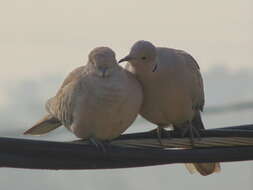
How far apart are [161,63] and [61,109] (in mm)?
817

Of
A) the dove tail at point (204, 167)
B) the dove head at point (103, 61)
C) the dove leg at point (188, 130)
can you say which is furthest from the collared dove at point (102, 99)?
the dove tail at point (204, 167)

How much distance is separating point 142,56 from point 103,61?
1.69 feet

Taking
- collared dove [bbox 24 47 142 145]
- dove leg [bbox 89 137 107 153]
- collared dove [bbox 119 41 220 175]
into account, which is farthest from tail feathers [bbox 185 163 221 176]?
dove leg [bbox 89 137 107 153]

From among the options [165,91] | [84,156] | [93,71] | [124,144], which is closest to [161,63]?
[165,91]

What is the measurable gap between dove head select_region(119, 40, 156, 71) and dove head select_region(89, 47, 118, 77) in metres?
0.41

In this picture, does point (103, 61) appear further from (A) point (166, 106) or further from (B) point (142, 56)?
(A) point (166, 106)

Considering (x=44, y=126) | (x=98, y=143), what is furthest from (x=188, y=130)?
(x=98, y=143)

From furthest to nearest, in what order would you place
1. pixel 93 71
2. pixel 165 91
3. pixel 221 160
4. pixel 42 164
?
pixel 165 91 < pixel 93 71 < pixel 221 160 < pixel 42 164

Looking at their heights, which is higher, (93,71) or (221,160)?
(93,71)

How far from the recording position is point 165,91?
6.59 meters

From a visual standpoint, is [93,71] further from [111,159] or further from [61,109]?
[111,159]

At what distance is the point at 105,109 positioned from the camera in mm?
5988

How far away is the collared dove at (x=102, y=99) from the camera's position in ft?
19.6

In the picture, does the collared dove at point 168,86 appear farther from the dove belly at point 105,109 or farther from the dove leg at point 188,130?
the dove belly at point 105,109
